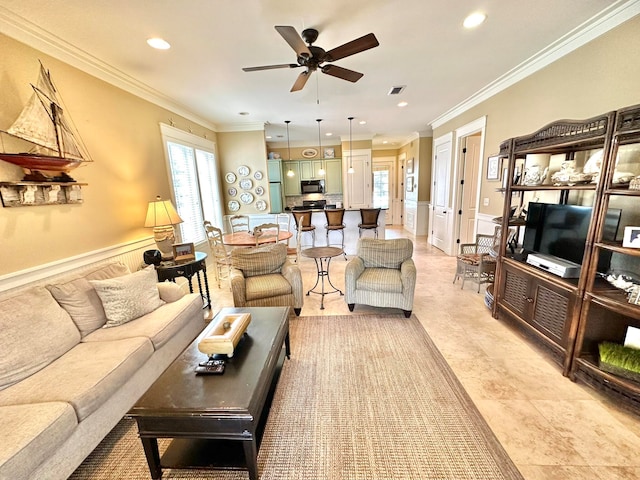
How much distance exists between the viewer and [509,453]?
1.45 meters

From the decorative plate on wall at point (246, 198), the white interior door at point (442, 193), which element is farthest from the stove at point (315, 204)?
the white interior door at point (442, 193)

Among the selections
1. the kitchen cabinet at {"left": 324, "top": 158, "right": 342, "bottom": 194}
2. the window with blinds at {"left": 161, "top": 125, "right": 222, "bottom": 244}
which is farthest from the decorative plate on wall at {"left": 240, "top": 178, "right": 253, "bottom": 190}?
the kitchen cabinet at {"left": 324, "top": 158, "right": 342, "bottom": 194}

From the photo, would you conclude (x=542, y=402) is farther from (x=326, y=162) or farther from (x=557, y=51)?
(x=326, y=162)

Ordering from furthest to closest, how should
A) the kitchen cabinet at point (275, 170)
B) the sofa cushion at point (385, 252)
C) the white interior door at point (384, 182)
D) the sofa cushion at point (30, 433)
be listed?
the white interior door at point (384, 182)
the kitchen cabinet at point (275, 170)
the sofa cushion at point (385, 252)
the sofa cushion at point (30, 433)

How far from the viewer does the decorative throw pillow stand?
2.03 metres

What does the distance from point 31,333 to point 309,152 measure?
732cm

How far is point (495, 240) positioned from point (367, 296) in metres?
1.94

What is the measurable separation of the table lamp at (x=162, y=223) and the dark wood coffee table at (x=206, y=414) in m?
1.94

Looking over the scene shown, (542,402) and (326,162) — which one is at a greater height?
(326,162)

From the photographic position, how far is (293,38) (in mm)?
1907

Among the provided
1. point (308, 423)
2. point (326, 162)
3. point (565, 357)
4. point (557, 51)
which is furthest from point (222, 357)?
point (326, 162)

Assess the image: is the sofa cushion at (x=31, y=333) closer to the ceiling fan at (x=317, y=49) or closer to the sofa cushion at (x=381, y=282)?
the ceiling fan at (x=317, y=49)

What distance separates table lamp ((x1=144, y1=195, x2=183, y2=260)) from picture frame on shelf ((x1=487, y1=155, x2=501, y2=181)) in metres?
4.35

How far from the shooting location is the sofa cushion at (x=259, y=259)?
300 centimetres
